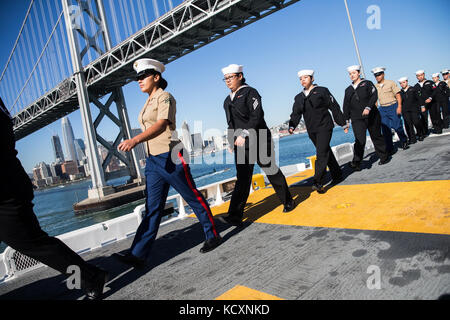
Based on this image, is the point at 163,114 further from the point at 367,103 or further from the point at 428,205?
the point at 367,103

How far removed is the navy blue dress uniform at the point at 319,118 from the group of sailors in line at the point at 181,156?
13 millimetres

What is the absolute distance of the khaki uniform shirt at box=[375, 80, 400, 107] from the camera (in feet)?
18.4

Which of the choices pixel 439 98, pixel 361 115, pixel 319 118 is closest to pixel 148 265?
pixel 319 118

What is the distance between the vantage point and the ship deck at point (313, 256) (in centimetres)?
139

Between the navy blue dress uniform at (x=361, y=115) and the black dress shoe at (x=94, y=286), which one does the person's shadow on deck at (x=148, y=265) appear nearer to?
the black dress shoe at (x=94, y=286)

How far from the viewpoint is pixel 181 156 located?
2.32 meters

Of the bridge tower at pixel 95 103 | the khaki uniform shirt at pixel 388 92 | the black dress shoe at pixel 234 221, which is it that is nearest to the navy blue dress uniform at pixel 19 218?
the black dress shoe at pixel 234 221

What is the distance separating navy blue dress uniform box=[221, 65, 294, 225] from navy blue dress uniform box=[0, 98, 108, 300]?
5.39 feet

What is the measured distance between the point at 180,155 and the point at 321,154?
216 centimetres

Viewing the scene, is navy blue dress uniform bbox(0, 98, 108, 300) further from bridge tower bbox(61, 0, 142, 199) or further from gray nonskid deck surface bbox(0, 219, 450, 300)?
bridge tower bbox(61, 0, 142, 199)

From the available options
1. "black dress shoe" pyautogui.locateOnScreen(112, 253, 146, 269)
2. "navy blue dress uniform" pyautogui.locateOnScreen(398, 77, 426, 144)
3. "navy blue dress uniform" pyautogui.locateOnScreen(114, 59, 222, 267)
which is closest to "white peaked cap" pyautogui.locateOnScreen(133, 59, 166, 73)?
"navy blue dress uniform" pyautogui.locateOnScreen(114, 59, 222, 267)

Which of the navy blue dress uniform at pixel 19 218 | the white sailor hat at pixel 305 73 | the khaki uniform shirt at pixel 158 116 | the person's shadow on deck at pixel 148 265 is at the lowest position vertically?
the person's shadow on deck at pixel 148 265

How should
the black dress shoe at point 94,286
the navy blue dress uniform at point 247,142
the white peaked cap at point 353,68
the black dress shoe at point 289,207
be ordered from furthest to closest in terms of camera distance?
the white peaked cap at point 353,68 → the black dress shoe at point 289,207 → the navy blue dress uniform at point 247,142 → the black dress shoe at point 94,286

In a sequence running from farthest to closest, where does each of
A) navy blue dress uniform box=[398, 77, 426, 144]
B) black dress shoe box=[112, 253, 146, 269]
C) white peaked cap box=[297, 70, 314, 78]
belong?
navy blue dress uniform box=[398, 77, 426, 144]
white peaked cap box=[297, 70, 314, 78]
black dress shoe box=[112, 253, 146, 269]
